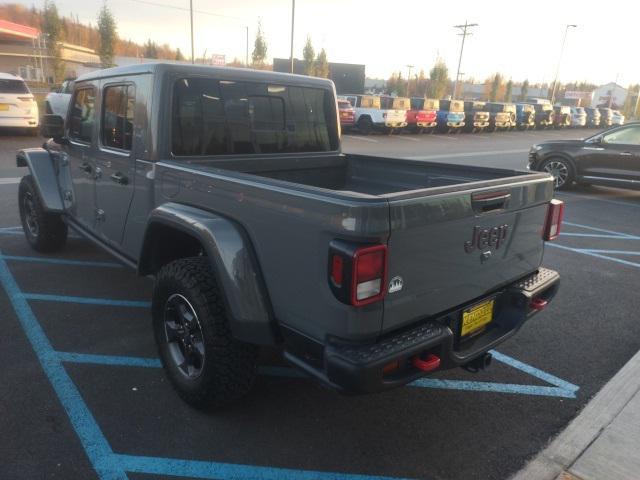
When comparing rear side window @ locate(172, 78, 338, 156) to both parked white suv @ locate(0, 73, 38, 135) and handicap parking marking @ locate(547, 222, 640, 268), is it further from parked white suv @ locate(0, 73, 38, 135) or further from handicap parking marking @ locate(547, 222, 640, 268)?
parked white suv @ locate(0, 73, 38, 135)

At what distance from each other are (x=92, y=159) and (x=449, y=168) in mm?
2782

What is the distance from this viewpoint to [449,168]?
3.70 m

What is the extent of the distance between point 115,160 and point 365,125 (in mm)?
21518

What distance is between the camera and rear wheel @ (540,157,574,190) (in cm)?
1092

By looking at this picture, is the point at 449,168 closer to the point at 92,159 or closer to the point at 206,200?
the point at 206,200

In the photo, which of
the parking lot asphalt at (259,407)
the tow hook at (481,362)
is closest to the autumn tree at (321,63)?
the parking lot asphalt at (259,407)

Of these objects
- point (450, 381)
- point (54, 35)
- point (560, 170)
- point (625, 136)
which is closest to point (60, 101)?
point (560, 170)

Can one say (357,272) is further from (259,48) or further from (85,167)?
(259,48)

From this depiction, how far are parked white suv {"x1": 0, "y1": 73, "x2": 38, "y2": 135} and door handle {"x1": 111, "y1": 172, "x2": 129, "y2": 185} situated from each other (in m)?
12.8

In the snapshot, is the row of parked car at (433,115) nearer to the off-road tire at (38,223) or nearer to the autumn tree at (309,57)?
the off-road tire at (38,223)

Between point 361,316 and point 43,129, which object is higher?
point 43,129

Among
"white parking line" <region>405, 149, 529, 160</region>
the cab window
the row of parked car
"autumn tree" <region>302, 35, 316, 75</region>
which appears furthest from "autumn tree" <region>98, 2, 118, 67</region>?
the cab window

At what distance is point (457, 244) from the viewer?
8.19 ft

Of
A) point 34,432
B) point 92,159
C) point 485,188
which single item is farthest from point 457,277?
point 92,159
